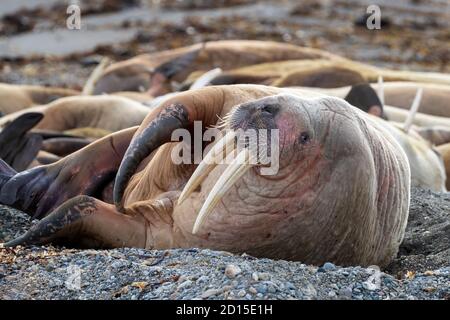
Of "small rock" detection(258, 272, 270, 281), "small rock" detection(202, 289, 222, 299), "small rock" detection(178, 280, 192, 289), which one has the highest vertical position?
"small rock" detection(258, 272, 270, 281)

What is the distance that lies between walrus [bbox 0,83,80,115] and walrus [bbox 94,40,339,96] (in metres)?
0.41

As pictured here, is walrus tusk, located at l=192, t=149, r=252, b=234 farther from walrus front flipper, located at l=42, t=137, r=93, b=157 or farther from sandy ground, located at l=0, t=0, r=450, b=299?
walrus front flipper, located at l=42, t=137, r=93, b=157

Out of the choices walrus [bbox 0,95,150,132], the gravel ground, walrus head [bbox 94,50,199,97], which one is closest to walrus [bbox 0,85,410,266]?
the gravel ground

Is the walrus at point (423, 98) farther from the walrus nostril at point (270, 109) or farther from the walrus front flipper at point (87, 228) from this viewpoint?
the walrus nostril at point (270, 109)

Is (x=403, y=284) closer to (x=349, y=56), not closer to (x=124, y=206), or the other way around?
(x=124, y=206)

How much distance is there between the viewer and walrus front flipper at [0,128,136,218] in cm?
495

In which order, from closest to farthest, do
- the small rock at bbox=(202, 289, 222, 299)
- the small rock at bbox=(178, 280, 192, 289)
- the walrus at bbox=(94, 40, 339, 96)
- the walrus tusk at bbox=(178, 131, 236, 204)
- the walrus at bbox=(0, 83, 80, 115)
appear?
the small rock at bbox=(202, 289, 222, 299) < the small rock at bbox=(178, 280, 192, 289) < the walrus tusk at bbox=(178, 131, 236, 204) < the walrus at bbox=(0, 83, 80, 115) < the walrus at bbox=(94, 40, 339, 96)

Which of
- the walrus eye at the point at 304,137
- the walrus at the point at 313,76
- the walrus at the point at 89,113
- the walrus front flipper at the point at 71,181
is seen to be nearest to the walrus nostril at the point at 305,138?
the walrus eye at the point at 304,137

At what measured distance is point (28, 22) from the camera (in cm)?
1611

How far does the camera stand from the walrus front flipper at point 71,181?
4.95m

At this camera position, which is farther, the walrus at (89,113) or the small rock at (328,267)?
the walrus at (89,113)

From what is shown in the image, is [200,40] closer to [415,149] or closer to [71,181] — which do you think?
[415,149]

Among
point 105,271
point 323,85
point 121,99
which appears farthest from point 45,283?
point 323,85

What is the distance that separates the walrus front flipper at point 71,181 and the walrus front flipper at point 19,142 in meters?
1.21
